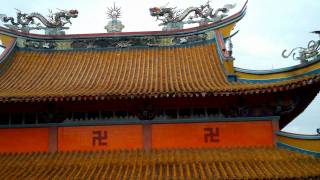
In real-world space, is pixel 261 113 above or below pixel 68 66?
below

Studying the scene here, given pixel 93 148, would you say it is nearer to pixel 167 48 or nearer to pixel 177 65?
pixel 177 65

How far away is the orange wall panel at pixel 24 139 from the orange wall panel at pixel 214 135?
3.32 m

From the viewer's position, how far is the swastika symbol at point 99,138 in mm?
12664

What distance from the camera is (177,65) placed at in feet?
50.5

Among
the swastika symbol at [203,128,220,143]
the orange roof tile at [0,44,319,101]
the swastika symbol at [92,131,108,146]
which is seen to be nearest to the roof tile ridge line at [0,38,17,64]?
the orange roof tile at [0,44,319,101]

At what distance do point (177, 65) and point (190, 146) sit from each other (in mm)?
3911

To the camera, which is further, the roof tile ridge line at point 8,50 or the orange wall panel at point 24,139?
the roof tile ridge line at point 8,50

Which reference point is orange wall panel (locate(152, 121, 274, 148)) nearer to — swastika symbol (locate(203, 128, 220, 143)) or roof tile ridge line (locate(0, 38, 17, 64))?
swastika symbol (locate(203, 128, 220, 143))

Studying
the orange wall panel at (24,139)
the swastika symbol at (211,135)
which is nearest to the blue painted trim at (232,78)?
the swastika symbol at (211,135)

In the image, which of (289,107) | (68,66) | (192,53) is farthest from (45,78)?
(289,107)

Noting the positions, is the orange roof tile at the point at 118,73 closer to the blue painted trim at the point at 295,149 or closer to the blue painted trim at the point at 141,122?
the blue painted trim at the point at 141,122

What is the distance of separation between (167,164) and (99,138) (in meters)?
2.51

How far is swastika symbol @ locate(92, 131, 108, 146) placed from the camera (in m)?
12.7

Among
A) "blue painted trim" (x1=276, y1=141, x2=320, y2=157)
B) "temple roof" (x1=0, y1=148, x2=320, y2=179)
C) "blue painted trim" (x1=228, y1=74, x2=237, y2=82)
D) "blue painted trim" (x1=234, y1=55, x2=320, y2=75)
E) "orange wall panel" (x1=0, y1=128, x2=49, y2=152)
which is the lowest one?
"temple roof" (x1=0, y1=148, x2=320, y2=179)
